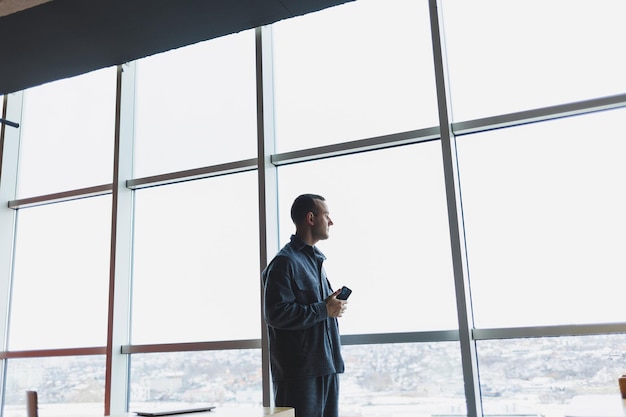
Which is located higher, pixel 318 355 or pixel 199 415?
pixel 318 355

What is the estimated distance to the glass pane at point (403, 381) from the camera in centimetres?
290

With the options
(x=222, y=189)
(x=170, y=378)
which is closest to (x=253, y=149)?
(x=222, y=189)

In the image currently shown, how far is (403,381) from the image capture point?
3.00 metres

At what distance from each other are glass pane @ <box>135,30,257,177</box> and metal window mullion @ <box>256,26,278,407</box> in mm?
126

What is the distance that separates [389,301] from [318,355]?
27.8 inches

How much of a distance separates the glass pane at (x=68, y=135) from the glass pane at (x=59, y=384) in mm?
1194

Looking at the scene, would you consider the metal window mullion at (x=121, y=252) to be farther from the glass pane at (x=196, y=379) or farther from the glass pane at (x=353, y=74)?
the glass pane at (x=353, y=74)

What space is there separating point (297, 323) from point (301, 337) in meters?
0.10

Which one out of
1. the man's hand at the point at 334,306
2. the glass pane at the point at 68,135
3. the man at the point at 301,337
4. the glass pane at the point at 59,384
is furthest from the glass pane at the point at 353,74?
the glass pane at the point at 59,384

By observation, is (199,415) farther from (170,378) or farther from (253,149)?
(253,149)

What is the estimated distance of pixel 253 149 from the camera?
3.58m

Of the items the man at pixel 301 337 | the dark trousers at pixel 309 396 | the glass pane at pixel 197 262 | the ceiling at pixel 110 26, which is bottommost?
the dark trousers at pixel 309 396

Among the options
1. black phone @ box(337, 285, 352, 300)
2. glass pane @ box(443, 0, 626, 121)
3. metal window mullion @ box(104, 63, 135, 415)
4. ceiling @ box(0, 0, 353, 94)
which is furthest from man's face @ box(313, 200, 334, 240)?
metal window mullion @ box(104, 63, 135, 415)

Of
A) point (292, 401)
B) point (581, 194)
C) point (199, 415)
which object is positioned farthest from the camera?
point (581, 194)
